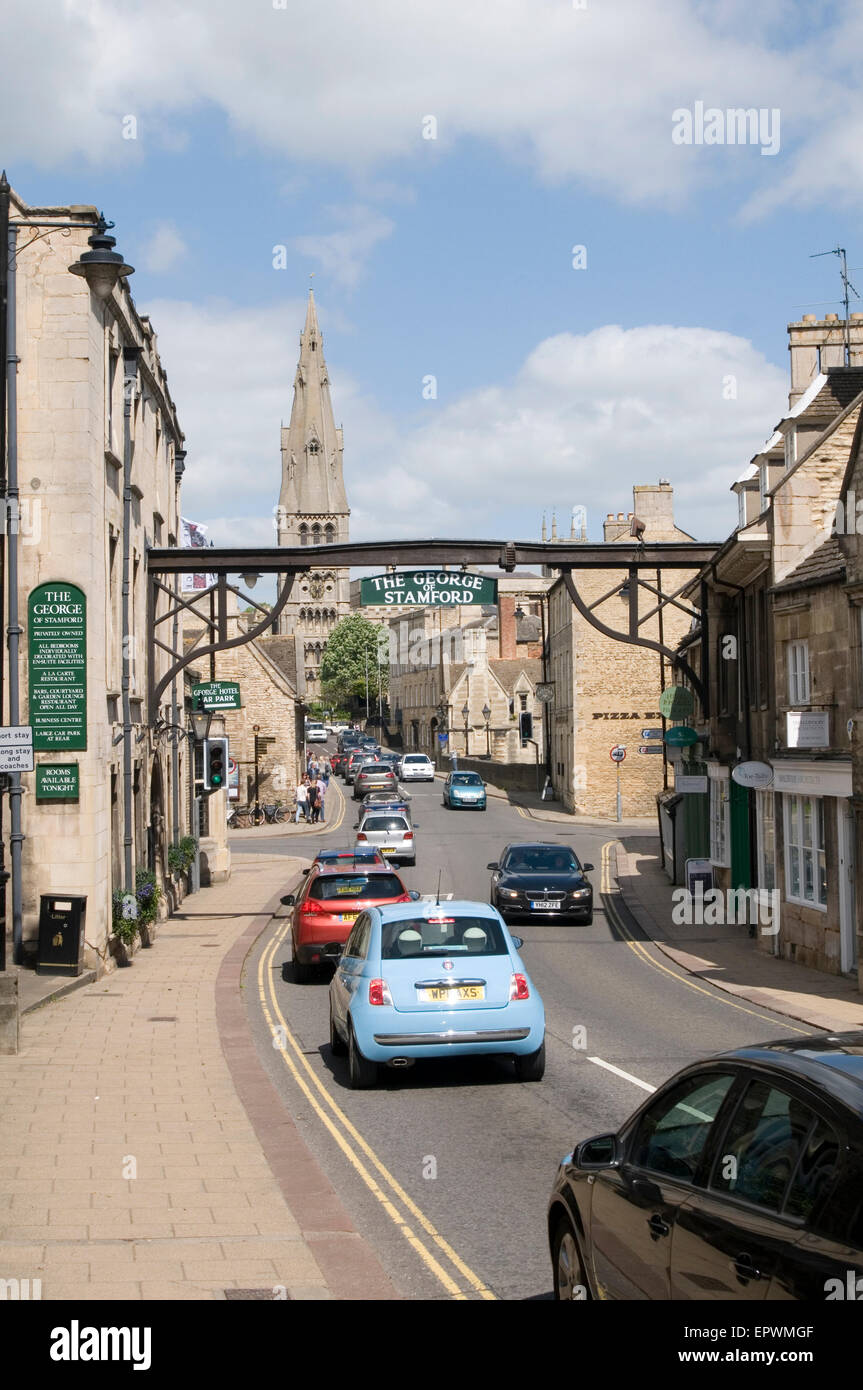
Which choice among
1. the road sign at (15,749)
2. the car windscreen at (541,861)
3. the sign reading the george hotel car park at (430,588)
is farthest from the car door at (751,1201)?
the car windscreen at (541,861)

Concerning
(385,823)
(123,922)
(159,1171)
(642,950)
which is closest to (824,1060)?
(159,1171)

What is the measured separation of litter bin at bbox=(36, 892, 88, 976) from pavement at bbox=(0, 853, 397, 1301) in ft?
3.68

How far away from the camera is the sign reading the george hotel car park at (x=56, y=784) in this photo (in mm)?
18625

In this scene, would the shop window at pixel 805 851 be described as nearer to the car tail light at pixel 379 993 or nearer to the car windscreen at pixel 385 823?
the car tail light at pixel 379 993

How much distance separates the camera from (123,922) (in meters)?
20.5

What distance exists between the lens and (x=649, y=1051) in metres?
13.8

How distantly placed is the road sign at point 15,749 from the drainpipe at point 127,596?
784cm

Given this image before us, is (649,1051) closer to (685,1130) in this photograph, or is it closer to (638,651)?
(685,1130)

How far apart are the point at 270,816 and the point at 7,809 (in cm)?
3614

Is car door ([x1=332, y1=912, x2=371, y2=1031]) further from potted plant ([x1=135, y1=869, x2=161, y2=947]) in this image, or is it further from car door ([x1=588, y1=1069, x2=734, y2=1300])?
potted plant ([x1=135, y1=869, x2=161, y2=947])

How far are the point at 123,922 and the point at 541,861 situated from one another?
9.16m

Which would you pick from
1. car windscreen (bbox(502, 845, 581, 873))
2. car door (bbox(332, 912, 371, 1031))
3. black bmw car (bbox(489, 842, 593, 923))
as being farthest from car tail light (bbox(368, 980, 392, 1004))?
car windscreen (bbox(502, 845, 581, 873))

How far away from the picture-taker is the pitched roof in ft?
64.1

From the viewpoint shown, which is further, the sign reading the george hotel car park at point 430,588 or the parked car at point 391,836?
the parked car at point 391,836
